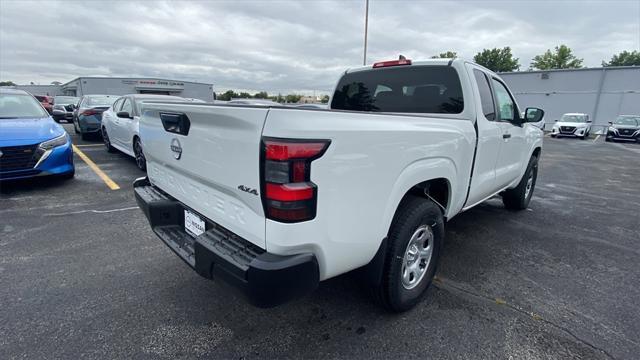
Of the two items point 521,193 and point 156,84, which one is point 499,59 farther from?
point 521,193

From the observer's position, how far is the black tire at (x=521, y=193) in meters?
5.02

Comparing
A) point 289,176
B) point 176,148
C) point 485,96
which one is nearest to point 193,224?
point 176,148

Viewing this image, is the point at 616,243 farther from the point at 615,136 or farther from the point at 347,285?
the point at 615,136

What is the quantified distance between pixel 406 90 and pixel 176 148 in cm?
229

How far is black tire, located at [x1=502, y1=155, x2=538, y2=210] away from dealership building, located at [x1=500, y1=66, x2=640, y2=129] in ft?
Answer: 94.4

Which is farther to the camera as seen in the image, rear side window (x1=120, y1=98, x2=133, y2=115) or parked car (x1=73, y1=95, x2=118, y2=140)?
parked car (x1=73, y1=95, x2=118, y2=140)

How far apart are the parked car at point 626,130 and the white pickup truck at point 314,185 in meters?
22.1

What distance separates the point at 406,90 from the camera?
3469 millimetres

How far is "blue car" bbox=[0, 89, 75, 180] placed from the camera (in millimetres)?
5055

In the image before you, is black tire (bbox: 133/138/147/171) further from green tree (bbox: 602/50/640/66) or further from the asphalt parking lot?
green tree (bbox: 602/50/640/66)

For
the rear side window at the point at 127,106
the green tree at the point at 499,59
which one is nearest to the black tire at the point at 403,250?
the rear side window at the point at 127,106

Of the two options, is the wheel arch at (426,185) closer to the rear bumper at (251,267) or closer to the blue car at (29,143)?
the rear bumper at (251,267)

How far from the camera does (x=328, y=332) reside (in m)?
2.37

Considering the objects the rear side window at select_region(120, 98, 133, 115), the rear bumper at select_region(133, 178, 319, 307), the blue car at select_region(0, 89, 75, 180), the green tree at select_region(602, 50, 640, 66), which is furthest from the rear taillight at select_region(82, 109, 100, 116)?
the green tree at select_region(602, 50, 640, 66)
